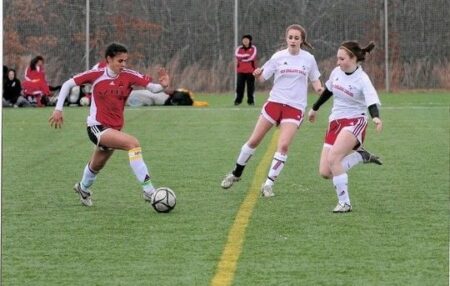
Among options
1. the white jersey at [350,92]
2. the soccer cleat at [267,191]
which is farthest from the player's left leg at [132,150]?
the white jersey at [350,92]

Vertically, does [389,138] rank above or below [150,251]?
below

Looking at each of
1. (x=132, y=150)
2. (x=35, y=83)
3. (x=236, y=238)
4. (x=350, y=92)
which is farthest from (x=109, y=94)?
(x=35, y=83)

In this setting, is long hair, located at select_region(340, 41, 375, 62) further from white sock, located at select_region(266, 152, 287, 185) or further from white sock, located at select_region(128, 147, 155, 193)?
white sock, located at select_region(128, 147, 155, 193)

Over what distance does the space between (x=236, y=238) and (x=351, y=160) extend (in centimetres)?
255

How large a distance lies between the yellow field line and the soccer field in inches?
0.5

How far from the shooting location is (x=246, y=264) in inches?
319

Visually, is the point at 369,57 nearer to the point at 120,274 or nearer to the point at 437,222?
the point at 437,222

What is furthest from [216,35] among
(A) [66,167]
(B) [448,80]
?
(A) [66,167]

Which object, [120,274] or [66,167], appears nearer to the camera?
[120,274]

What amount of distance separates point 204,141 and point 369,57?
19.8 metres

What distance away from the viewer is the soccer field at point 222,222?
25.8ft

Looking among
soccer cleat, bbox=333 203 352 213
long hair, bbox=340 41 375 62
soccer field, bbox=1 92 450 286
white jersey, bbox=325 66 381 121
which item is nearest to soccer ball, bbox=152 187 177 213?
soccer field, bbox=1 92 450 286

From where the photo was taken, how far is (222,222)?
1023cm

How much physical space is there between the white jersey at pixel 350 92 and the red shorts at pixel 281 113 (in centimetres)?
132
